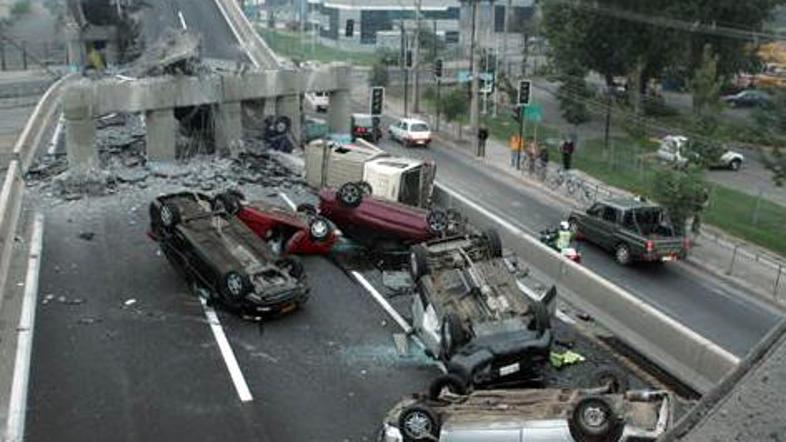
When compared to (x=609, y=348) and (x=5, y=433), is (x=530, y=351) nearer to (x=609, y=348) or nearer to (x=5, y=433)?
(x=609, y=348)

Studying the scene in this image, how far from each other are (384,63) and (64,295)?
5974 centimetres

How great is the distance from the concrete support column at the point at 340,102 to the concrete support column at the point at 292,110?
2.74 metres

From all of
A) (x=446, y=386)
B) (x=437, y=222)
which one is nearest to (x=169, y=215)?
(x=437, y=222)

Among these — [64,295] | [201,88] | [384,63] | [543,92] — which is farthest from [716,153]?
[384,63]

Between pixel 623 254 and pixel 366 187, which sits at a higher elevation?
pixel 366 187

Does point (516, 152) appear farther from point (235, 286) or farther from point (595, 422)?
point (595, 422)

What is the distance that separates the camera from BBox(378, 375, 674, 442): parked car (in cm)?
1052

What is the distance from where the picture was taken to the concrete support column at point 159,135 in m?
30.9

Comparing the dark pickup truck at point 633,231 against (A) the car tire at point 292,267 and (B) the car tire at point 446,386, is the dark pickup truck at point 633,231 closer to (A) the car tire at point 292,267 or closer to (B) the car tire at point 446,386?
(A) the car tire at point 292,267

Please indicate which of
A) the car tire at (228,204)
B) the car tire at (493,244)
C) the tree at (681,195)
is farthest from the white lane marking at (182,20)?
the car tire at (493,244)

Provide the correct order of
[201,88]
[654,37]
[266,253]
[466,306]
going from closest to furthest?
1. [466,306]
2. [266,253]
3. [201,88]
4. [654,37]

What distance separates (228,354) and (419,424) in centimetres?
527

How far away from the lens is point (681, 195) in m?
26.6

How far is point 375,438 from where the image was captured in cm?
1223
